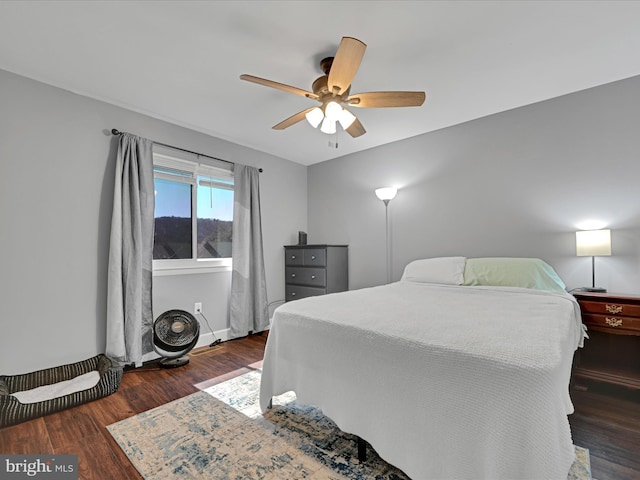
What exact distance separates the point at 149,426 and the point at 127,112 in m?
2.64

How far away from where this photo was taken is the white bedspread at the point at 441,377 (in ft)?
2.99

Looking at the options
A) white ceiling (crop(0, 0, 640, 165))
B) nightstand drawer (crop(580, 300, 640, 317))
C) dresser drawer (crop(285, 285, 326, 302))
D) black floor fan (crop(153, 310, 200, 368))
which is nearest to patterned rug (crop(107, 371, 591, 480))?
black floor fan (crop(153, 310, 200, 368))

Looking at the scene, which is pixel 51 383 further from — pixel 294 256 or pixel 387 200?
pixel 387 200

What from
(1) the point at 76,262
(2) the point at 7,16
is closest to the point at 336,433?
(1) the point at 76,262

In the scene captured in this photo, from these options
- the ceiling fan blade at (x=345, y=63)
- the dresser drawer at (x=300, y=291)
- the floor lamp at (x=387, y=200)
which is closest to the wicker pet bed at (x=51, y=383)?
the dresser drawer at (x=300, y=291)

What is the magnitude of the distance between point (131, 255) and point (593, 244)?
3817 mm

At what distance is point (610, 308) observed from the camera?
2041mm

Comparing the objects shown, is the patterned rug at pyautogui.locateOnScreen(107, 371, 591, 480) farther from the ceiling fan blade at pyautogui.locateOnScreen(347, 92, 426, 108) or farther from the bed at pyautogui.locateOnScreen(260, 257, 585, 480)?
the ceiling fan blade at pyautogui.locateOnScreen(347, 92, 426, 108)

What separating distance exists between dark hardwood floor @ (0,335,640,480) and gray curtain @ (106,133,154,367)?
0.96ft

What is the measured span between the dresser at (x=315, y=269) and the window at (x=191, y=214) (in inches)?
35.2

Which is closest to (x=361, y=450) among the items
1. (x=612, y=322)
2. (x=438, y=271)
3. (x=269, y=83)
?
(x=438, y=271)

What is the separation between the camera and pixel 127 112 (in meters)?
2.73

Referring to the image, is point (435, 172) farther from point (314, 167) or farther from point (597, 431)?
point (597, 431)

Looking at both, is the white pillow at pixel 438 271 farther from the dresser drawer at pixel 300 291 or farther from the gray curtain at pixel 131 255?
the gray curtain at pixel 131 255
